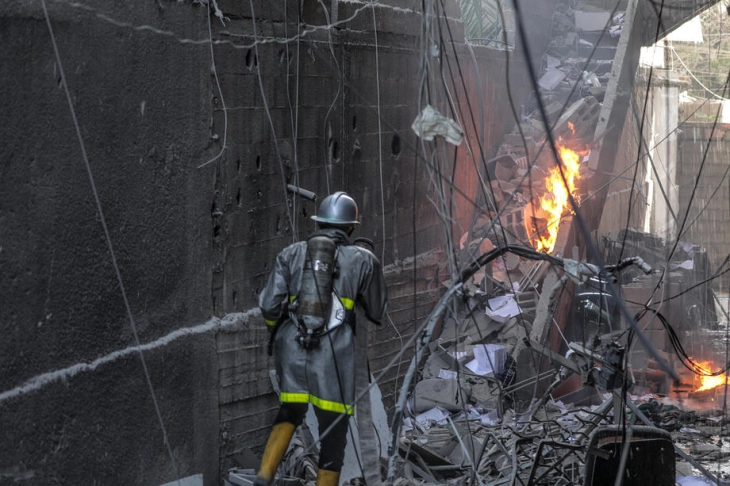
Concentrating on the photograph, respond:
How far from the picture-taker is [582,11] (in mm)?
18828

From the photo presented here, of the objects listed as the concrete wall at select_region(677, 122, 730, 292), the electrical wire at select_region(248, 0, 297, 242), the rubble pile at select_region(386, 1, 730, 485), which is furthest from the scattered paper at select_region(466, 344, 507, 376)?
the concrete wall at select_region(677, 122, 730, 292)

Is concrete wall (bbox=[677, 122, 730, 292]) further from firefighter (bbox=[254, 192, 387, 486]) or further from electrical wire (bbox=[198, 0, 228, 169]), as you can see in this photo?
firefighter (bbox=[254, 192, 387, 486])

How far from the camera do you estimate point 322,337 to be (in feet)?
21.4

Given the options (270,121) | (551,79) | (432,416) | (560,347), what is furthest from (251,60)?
(551,79)

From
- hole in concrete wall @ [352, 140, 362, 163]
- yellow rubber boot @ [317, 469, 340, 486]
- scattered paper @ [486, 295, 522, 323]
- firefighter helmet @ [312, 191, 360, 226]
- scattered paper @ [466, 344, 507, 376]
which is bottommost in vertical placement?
scattered paper @ [466, 344, 507, 376]

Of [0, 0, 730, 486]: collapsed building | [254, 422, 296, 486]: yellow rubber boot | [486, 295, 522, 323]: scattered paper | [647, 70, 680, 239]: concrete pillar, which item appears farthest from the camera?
[647, 70, 680, 239]: concrete pillar

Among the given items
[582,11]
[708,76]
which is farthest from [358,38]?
[708,76]

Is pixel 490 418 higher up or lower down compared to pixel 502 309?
lower down

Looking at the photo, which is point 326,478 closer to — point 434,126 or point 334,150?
point 434,126

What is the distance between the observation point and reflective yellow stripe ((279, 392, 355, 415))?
646 centimetres

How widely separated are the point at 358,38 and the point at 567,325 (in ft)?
16.1

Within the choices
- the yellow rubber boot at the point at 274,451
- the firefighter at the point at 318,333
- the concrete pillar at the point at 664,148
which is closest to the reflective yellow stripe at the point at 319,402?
the firefighter at the point at 318,333

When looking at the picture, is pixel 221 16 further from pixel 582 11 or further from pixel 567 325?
pixel 582 11

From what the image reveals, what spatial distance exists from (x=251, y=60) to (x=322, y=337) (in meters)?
2.45
